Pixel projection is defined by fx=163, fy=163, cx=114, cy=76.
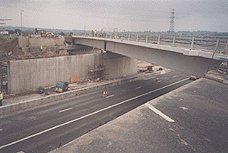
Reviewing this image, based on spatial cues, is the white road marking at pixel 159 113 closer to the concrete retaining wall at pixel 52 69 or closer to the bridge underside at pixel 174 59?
the bridge underside at pixel 174 59

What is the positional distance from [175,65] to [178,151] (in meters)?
15.1

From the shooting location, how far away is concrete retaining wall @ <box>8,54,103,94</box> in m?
20.7

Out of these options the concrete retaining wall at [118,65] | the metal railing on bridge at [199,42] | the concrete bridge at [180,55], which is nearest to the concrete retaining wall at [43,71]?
the concrete retaining wall at [118,65]

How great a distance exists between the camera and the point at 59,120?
14258 mm

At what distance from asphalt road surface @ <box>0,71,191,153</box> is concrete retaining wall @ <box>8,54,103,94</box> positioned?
6227 millimetres

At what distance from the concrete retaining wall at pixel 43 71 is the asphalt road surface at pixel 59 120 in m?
6.23

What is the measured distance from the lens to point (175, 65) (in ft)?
55.2

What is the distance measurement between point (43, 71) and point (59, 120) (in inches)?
449

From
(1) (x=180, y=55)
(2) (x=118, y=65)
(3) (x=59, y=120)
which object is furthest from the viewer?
(2) (x=118, y=65)

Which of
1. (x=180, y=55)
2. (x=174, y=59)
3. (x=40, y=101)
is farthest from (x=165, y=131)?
(x=40, y=101)

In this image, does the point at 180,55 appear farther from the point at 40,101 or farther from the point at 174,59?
the point at 40,101

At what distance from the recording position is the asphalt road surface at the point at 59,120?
432 inches

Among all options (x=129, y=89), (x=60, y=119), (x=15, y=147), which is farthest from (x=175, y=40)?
(x=15, y=147)

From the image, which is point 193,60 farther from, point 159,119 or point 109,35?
point 109,35
